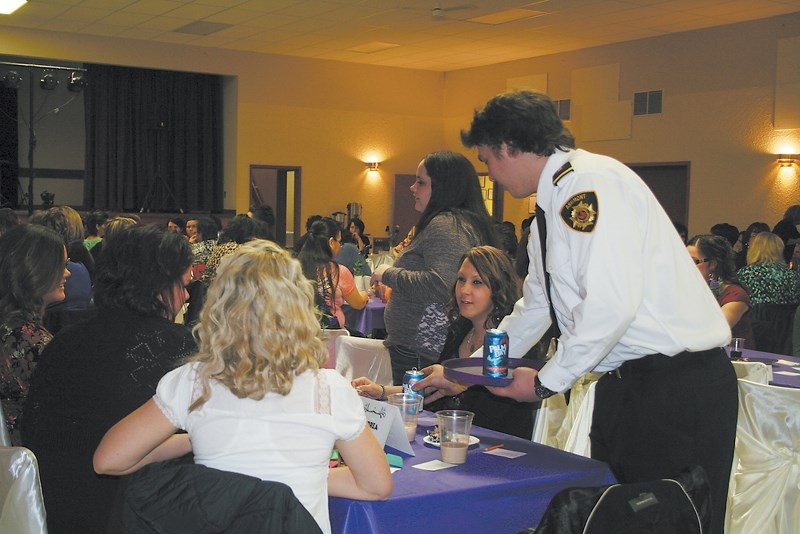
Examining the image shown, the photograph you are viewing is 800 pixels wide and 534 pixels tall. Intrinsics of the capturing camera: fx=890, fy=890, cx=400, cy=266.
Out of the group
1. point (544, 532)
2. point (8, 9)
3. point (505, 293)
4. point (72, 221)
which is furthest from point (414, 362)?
point (8, 9)

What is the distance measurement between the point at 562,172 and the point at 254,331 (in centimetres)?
86

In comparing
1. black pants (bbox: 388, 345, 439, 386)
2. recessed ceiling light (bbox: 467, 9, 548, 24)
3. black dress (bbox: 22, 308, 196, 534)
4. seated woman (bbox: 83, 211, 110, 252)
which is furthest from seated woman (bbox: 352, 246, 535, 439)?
recessed ceiling light (bbox: 467, 9, 548, 24)

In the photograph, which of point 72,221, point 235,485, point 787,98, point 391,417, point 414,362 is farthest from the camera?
point 787,98

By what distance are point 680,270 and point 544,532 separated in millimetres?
751

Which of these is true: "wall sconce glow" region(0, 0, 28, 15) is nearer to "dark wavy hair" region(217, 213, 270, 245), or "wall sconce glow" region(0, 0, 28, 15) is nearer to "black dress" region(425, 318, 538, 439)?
"dark wavy hair" region(217, 213, 270, 245)

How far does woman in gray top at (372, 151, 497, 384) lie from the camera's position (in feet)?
11.8

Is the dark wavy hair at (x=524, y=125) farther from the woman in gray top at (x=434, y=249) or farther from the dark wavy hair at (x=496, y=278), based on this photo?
the woman in gray top at (x=434, y=249)

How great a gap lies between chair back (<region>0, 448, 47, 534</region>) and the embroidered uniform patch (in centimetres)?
132

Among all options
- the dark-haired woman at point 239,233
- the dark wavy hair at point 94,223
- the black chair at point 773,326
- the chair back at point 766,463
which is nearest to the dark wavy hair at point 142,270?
the chair back at point 766,463

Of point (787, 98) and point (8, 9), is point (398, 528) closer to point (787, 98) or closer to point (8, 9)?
point (787, 98)

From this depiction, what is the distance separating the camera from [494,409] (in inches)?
121

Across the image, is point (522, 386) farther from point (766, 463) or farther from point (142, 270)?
point (766, 463)

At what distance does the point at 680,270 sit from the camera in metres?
2.13

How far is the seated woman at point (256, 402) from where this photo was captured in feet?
6.09
